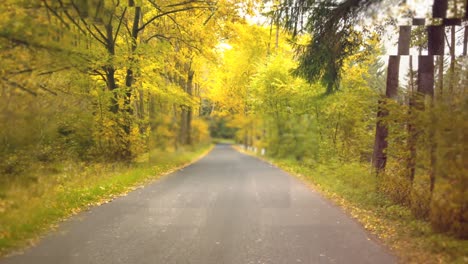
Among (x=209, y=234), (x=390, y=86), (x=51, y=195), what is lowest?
(x=209, y=234)

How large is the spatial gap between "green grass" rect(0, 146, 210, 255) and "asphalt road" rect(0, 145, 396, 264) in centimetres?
37

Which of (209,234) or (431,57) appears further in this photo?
(431,57)

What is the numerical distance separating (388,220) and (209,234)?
3.58m

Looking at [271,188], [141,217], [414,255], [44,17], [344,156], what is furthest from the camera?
[344,156]

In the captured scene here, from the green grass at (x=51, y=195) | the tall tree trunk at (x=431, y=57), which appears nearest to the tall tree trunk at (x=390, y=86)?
the tall tree trunk at (x=431, y=57)

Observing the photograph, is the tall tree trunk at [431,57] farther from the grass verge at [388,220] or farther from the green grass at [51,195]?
the green grass at [51,195]

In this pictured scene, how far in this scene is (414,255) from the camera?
17.9 feet

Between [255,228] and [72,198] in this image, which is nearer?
[255,228]

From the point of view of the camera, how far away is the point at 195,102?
2230 centimetres

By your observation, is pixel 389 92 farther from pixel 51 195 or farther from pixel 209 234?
pixel 51 195

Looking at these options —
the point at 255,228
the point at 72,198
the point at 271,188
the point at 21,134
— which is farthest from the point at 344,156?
the point at 21,134

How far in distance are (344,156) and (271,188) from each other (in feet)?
14.0

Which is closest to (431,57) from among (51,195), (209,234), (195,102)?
(209,234)

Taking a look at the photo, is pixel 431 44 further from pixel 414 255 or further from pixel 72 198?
pixel 72 198
